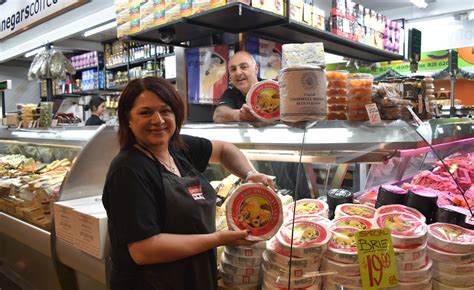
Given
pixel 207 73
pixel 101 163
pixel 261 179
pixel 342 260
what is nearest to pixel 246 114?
pixel 261 179

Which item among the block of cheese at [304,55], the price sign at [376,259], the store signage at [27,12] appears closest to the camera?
the price sign at [376,259]

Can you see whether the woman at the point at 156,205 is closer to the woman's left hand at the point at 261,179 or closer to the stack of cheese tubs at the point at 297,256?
the woman's left hand at the point at 261,179

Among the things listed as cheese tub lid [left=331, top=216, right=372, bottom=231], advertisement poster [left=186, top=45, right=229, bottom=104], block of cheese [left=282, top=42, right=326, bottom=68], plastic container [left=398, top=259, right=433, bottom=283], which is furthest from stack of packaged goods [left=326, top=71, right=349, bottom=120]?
advertisement poster [left=186, top=45, right=229, bottom=104]

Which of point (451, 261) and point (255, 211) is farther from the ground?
point (255, 211)

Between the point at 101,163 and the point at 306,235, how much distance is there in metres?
1.49

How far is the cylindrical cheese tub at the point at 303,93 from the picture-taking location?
1346 mm

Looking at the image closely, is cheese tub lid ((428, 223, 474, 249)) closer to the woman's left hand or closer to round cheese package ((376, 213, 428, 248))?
round cheese package ((376, 213, 428, 248))

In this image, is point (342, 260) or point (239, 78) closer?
point (342, 260)

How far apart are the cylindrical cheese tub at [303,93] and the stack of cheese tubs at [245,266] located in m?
0.53

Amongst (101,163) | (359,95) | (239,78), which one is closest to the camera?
(359,95)

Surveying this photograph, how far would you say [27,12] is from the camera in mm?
6410

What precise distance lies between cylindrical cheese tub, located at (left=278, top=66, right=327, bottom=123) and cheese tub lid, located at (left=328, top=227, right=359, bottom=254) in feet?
1.45

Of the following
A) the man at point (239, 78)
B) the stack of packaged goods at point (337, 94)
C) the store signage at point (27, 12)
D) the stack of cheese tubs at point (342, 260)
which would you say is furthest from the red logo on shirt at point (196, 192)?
the store signage at point (27, 12)

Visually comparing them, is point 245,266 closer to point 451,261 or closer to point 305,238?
point 305,238
